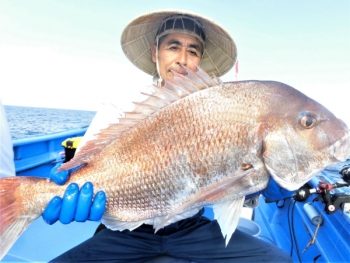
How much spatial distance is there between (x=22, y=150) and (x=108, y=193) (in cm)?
349

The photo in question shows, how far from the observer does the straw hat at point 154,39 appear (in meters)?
2.78

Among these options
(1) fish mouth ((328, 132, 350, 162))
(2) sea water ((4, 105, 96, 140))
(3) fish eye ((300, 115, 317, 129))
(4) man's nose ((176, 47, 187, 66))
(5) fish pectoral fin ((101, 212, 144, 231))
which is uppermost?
(4) man's nose ((176, 47, 187, 66))

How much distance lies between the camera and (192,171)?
1390 millimetres

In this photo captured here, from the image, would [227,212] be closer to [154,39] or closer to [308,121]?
[308,121]

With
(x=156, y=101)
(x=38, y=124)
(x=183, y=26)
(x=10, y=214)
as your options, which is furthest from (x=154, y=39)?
(x=38, y=124)

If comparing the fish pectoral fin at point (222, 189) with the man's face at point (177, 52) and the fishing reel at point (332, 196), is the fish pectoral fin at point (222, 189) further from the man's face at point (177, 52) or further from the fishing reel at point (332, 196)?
the man's face at point (177, 52)

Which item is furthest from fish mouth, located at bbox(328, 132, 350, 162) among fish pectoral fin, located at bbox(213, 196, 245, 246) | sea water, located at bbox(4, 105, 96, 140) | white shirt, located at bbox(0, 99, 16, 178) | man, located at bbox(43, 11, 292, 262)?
sea water, located at bbox(4, 105, 96, 140)

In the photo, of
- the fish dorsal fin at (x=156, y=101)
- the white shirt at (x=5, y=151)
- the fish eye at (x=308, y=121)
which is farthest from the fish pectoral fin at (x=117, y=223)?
the fish eye at (x=308, y=121)

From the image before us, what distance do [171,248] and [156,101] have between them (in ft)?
4.08

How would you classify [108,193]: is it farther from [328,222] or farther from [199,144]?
[328,222]

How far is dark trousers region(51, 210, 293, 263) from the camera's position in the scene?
1995mm

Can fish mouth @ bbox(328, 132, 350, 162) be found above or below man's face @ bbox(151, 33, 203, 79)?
below

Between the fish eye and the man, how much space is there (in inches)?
39.0

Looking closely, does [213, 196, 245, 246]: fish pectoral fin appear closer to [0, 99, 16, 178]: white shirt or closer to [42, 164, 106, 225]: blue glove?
[42, 164, 106, 225]: blue glove
